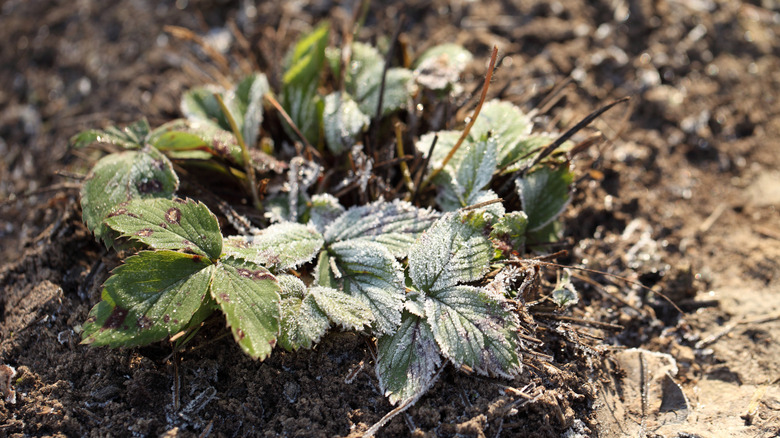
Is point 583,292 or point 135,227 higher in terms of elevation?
point 135,227

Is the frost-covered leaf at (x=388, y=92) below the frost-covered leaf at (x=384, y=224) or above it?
above

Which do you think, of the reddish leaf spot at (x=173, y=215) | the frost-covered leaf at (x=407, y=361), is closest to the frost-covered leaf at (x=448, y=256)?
the frost-covered leaf at (x=407, y=361)

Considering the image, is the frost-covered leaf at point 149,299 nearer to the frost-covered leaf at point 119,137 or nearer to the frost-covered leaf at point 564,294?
the frost-covered leaf at point 119,137

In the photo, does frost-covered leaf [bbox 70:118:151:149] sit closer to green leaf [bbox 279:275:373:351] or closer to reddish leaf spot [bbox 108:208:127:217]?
reddish leaf spot [bbox 108:208:127:217]

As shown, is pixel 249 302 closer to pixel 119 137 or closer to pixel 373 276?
pixel 373 276

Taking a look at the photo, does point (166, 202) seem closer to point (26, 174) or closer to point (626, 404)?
point (26, 174)

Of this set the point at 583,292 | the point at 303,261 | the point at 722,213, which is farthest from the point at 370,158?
the point at 722,213
